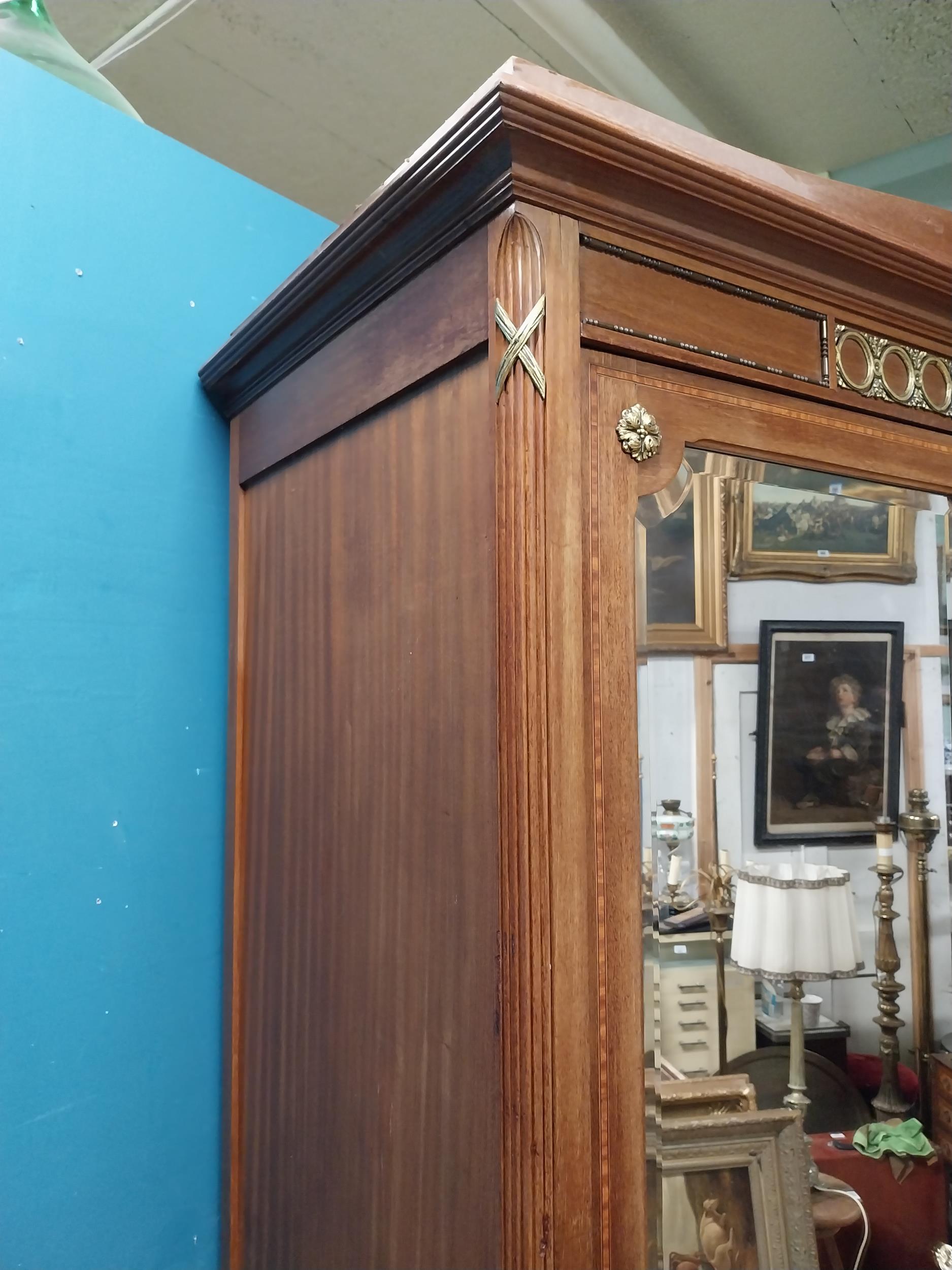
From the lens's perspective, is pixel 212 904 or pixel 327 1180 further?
pixel 212 904

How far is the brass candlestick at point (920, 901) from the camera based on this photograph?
77cm

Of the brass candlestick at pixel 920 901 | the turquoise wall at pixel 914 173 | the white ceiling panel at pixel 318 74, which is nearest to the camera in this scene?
the brass candlestick at pixel 920 901

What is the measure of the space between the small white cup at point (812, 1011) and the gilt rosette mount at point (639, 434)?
480mm

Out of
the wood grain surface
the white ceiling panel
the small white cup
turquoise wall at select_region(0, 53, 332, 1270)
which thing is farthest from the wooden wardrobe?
the white ceiling panel

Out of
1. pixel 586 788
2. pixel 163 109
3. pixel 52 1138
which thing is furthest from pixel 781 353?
pixel 163 109

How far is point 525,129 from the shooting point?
0.48 metres

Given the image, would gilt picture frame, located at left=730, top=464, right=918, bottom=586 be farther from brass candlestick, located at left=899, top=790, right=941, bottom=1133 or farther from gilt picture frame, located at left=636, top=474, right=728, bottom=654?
brass candlestick, located at left=899, top=790, right=941, bottom=1133

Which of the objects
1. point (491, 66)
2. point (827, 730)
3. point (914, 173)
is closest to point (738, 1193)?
point (827, 730)

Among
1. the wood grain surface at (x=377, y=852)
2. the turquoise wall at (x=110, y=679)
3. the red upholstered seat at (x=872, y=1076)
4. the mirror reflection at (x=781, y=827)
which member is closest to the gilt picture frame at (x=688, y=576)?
the mirror reflection at (x=781, y=827)

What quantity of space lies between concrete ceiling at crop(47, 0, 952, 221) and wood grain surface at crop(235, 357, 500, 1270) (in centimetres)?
84

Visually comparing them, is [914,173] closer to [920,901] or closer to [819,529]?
[819,529]

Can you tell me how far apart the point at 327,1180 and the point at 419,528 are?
1.69 ft

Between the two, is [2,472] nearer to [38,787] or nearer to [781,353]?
[38,787]

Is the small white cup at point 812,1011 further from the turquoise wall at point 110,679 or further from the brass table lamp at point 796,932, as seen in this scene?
the turquoise wall at point 110,679
